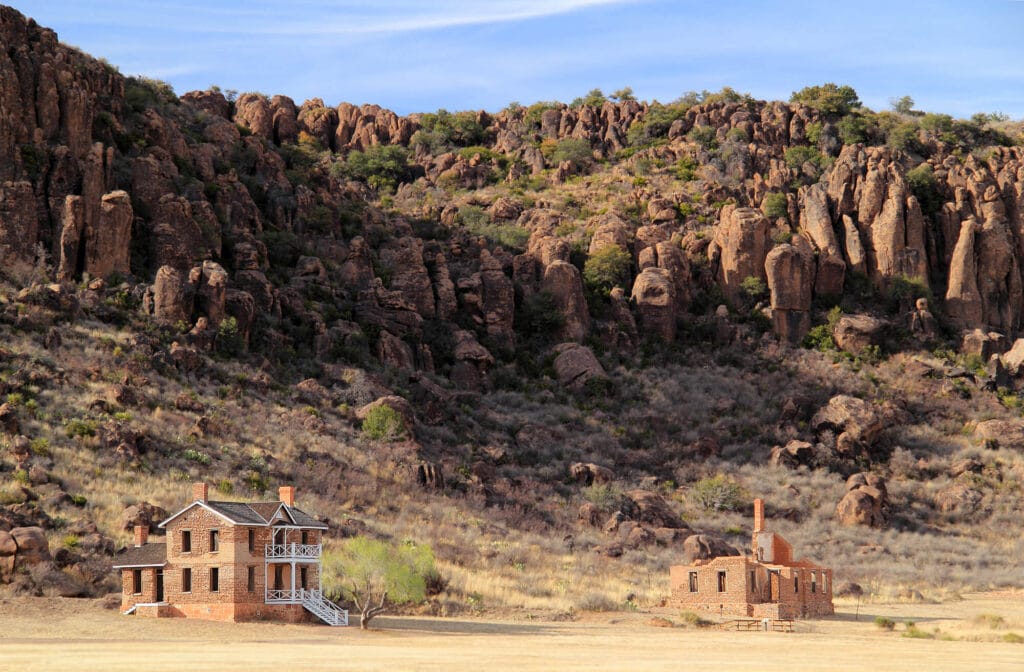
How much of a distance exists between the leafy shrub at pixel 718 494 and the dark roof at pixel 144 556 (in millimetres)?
39035

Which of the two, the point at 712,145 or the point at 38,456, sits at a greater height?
the point at 712,145

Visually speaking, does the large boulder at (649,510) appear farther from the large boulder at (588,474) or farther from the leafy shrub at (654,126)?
the leafy shrub at (654,126)

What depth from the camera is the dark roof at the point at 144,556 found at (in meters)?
49.9

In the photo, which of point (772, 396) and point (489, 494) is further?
point (772, 396)

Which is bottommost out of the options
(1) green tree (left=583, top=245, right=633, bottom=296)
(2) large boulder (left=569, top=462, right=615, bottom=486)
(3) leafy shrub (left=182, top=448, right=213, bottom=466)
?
(2) large boulder (left=569, top=462, right=615, bottom=486)

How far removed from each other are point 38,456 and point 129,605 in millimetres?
17778

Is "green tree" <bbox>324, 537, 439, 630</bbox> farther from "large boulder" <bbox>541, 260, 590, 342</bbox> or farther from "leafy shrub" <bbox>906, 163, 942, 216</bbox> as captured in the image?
"leafy shrub" <bbox>906, 163, 942, 216</bbox>

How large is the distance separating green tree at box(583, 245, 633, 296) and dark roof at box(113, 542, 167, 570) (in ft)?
182

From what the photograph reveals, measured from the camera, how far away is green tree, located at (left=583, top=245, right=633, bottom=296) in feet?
335

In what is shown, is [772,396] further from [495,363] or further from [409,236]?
[409,236]

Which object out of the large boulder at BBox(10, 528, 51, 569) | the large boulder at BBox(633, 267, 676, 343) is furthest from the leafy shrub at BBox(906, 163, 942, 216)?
the large boulder at BBox(10, 528, 51, 569)

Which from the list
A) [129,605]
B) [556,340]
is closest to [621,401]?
[556,340]

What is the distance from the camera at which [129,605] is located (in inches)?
1955

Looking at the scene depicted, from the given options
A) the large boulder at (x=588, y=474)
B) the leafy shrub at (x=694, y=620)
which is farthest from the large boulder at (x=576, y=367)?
the leafy shrub at (x=694, y=620)
